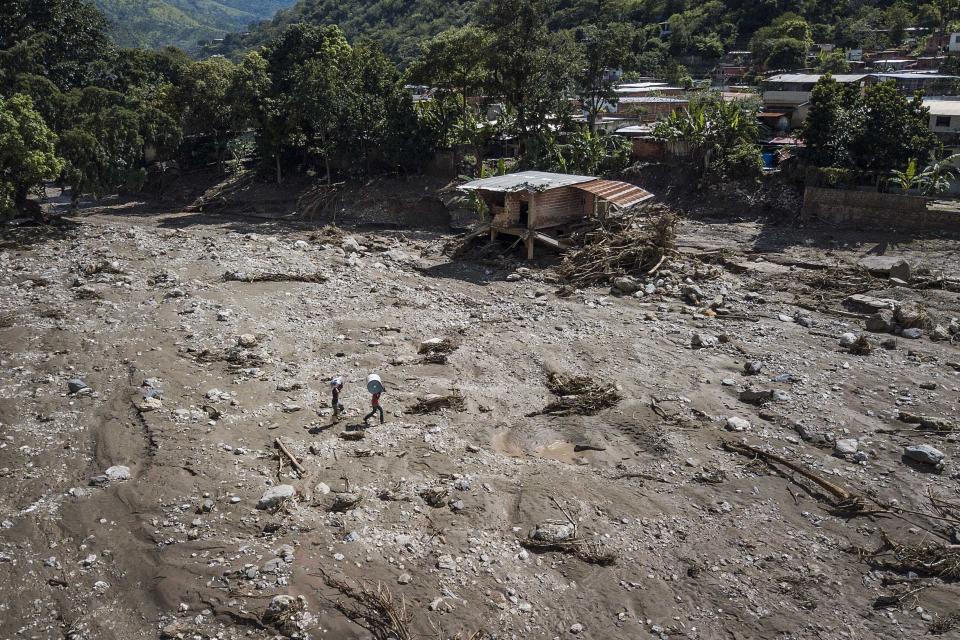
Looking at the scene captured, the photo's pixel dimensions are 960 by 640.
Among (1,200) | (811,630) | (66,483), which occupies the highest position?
(1,200)

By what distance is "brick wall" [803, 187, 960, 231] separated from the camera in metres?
21.9

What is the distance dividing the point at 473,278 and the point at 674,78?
3943cm

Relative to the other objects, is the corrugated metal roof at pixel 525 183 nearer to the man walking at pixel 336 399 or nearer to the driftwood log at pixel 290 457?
the man walking at pixel 336 399

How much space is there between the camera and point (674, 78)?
5347cm

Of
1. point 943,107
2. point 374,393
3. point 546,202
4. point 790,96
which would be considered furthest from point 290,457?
point 790,96

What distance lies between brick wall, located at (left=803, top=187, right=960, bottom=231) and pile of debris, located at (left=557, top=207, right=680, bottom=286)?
681 cm

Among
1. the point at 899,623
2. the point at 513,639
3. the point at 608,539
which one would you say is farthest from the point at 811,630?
the point at 513,639

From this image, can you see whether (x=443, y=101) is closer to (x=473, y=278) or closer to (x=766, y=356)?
(x=473, y=278)

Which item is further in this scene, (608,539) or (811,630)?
(608,539)

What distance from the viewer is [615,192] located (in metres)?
21.7

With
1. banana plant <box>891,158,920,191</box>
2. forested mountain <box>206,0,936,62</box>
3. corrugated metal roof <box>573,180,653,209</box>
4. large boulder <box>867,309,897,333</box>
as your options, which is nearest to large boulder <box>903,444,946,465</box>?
large boulder <box>867,309,897,333</box>

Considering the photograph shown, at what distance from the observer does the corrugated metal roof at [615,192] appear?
834 inches

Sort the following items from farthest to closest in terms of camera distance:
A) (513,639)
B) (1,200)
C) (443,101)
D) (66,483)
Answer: (443,101) → (1,200) → (66,483) → (513,639)

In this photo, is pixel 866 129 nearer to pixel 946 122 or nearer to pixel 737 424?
pixel 946 122
